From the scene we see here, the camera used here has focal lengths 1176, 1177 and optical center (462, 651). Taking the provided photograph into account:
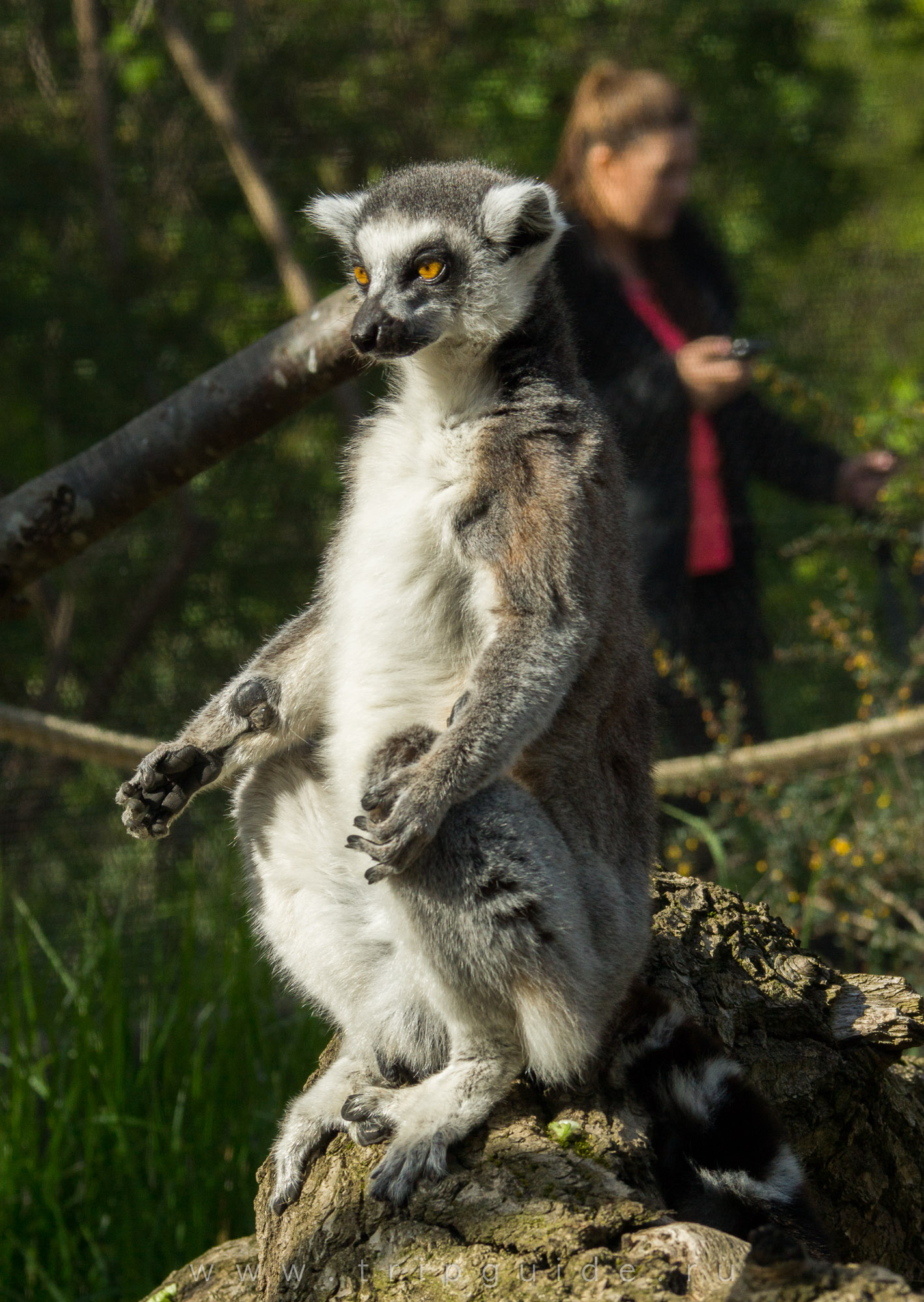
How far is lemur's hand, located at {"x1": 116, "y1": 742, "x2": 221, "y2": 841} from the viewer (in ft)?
7.96

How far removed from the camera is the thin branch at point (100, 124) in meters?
6.66

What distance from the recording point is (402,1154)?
2.08 meters

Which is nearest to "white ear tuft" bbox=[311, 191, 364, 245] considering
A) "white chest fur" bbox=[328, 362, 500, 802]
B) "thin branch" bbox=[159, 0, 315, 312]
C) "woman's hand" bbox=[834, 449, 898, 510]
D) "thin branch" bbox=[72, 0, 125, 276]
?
"white chest fur" bbox=[328, 362, 500, 802]

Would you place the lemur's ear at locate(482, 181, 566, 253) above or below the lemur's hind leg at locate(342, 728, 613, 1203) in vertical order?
above

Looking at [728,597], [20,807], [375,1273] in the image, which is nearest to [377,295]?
[375,1273]

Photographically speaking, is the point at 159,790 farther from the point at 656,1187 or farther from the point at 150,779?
the point at 656,1187

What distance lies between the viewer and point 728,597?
465 centimetres

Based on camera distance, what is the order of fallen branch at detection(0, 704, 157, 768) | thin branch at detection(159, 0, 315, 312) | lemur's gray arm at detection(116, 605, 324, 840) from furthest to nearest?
thin branch at detection(159, 0, 315, 312) → fallen branch at detection(0, 704, 157, 768) → lemur's gray arm at detection(116, 605, 324, 840)

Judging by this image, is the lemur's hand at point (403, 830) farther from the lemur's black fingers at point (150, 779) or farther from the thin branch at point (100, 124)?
the thin branch at point (100, 124)

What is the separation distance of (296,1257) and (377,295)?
1.84 m

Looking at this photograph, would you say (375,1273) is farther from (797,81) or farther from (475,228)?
Result: (797,81)

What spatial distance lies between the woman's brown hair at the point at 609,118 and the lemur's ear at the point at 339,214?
1.61 metres

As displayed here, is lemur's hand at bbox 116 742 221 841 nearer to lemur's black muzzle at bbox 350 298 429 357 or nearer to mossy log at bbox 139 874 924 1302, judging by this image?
mossy log at bbox 139 874 924 1302

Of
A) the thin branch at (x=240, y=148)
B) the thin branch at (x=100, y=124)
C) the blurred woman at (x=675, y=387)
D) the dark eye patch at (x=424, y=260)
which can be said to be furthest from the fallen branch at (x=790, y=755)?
the thin branch at (x=100, y=124)
